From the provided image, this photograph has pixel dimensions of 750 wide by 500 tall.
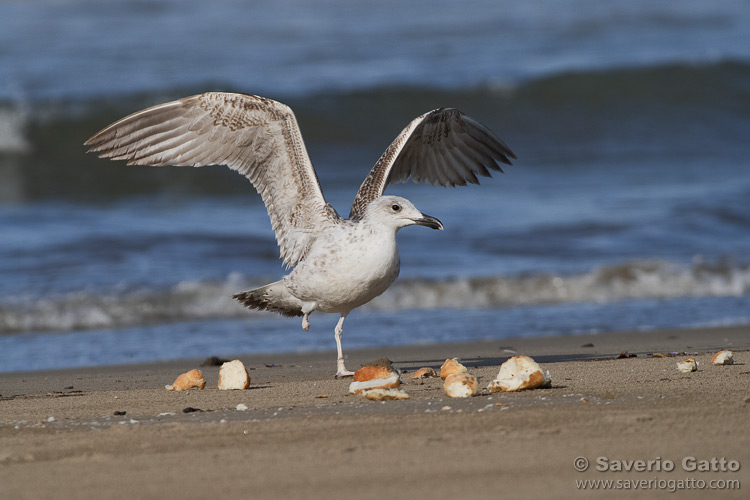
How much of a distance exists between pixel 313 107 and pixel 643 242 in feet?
27.5

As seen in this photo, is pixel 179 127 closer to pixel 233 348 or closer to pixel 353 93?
pixel 233 348

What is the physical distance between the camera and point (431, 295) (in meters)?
8.75

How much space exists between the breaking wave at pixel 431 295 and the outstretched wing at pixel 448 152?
1655mm

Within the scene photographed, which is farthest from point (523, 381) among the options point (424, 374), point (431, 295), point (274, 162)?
point (431, 295)

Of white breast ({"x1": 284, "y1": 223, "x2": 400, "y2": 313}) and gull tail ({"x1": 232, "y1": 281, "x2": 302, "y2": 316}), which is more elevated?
white breast ({"x1": 284, "y1": 223, "x2": 400, "y2": 313})

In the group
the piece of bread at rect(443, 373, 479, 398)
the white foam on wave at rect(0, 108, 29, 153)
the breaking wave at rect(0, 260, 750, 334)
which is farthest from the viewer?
the white foam on wave at rect(0, 108, 29, 153)

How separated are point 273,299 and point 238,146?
1040mm

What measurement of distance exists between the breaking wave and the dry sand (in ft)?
9.44

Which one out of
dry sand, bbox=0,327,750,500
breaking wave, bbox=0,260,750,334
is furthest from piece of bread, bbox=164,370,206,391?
breaking wave, bbox=0,260,750,334

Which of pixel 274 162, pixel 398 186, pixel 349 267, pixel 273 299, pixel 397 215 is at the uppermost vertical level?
pixel 398 186

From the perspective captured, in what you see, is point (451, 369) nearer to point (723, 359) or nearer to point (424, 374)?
point (424, 374)

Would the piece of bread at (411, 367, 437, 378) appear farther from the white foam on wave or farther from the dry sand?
the white foam on wave

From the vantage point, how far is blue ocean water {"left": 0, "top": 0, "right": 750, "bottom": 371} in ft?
26.7

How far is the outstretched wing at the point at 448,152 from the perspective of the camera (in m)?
7.11
